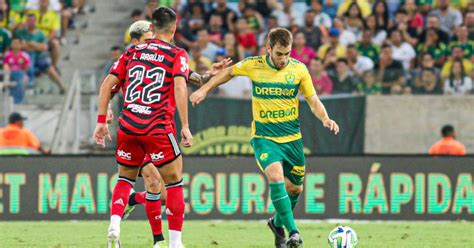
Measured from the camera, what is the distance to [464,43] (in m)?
21.4

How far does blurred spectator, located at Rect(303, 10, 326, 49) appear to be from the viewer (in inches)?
865

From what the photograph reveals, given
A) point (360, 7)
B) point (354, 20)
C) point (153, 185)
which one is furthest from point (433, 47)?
point (153, 185)

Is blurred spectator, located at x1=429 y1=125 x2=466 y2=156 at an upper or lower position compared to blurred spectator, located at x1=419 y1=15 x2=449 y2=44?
lower

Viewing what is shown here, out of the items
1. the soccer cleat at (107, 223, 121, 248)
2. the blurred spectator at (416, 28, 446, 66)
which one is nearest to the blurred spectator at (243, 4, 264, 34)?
the blurred spectator at (416, 28, 446, 66)

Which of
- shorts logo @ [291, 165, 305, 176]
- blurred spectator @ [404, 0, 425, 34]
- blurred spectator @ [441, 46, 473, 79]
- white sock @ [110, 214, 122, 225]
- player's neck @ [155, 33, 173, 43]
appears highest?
blurred spectator @ [404, 0, 425, 34]

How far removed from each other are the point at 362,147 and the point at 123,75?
9633 millimetres

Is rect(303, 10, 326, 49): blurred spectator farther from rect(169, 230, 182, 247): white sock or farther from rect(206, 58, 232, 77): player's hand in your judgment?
rect(169, 230, 182, 247): white sock

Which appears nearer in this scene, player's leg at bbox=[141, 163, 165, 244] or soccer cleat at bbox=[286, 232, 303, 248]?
soccer cleat at bbox=[286, 232, 303, 248]

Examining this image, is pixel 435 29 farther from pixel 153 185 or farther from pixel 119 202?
pixel 119 202

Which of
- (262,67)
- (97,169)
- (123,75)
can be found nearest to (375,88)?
(97,169)

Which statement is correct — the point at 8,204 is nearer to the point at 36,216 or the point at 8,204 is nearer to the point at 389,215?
the point at 36,216

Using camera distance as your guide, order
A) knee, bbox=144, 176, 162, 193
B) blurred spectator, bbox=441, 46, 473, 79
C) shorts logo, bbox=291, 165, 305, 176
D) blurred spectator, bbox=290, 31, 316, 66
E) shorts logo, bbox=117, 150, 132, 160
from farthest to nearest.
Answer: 1. blurred spectator, bbox=290, 31, 316, 66
2. blurred spectator, bbox=441, 46, 473, 79
3. shorts logo, bbox=291, 165, 305, 176
4. knee, bbox=144, 176, 162, 193
5. shorts logo, bbox=117, 150, 132, 160

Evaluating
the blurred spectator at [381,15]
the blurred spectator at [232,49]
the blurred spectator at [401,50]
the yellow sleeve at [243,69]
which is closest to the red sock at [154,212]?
the yellow sleeve at [243,69]

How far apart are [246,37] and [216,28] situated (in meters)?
0.73
